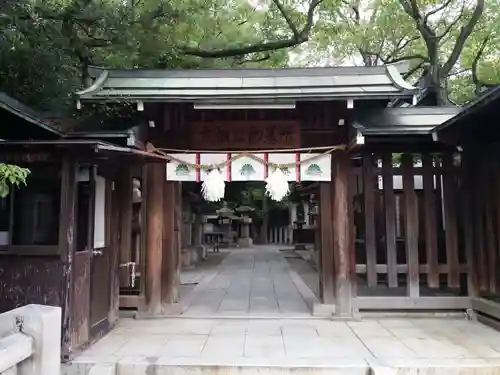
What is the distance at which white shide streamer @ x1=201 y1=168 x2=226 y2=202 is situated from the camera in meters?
7.04

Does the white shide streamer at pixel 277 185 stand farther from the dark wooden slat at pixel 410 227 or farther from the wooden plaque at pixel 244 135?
the dark wooden slat at pixel 410 227

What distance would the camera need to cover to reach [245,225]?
3027 centimetres

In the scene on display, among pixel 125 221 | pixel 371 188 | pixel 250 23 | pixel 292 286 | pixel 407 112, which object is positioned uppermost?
pixel 250 23

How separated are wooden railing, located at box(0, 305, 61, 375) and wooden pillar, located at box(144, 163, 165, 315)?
3.97m

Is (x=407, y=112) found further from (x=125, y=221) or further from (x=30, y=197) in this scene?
(x=30, y=197)

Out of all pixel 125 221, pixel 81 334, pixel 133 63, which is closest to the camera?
pixel 81 334

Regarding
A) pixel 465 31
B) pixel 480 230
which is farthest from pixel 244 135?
pixel 465 31

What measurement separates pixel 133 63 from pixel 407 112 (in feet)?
21.2

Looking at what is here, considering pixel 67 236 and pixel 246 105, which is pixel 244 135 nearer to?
pixel 246 105

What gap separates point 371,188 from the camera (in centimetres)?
730

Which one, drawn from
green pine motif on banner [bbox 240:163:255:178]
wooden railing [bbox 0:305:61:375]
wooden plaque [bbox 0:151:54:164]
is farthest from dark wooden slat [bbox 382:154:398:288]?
wooden railing [bbox 0:305:61:375]

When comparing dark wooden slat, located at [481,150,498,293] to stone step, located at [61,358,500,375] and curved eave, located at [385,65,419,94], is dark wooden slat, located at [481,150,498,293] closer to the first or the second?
curved eave, located at [385,65,419,94]

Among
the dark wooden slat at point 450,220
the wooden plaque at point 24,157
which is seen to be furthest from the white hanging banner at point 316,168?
the wooden plaque at point 24,157

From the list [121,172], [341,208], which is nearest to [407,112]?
[341,208]
